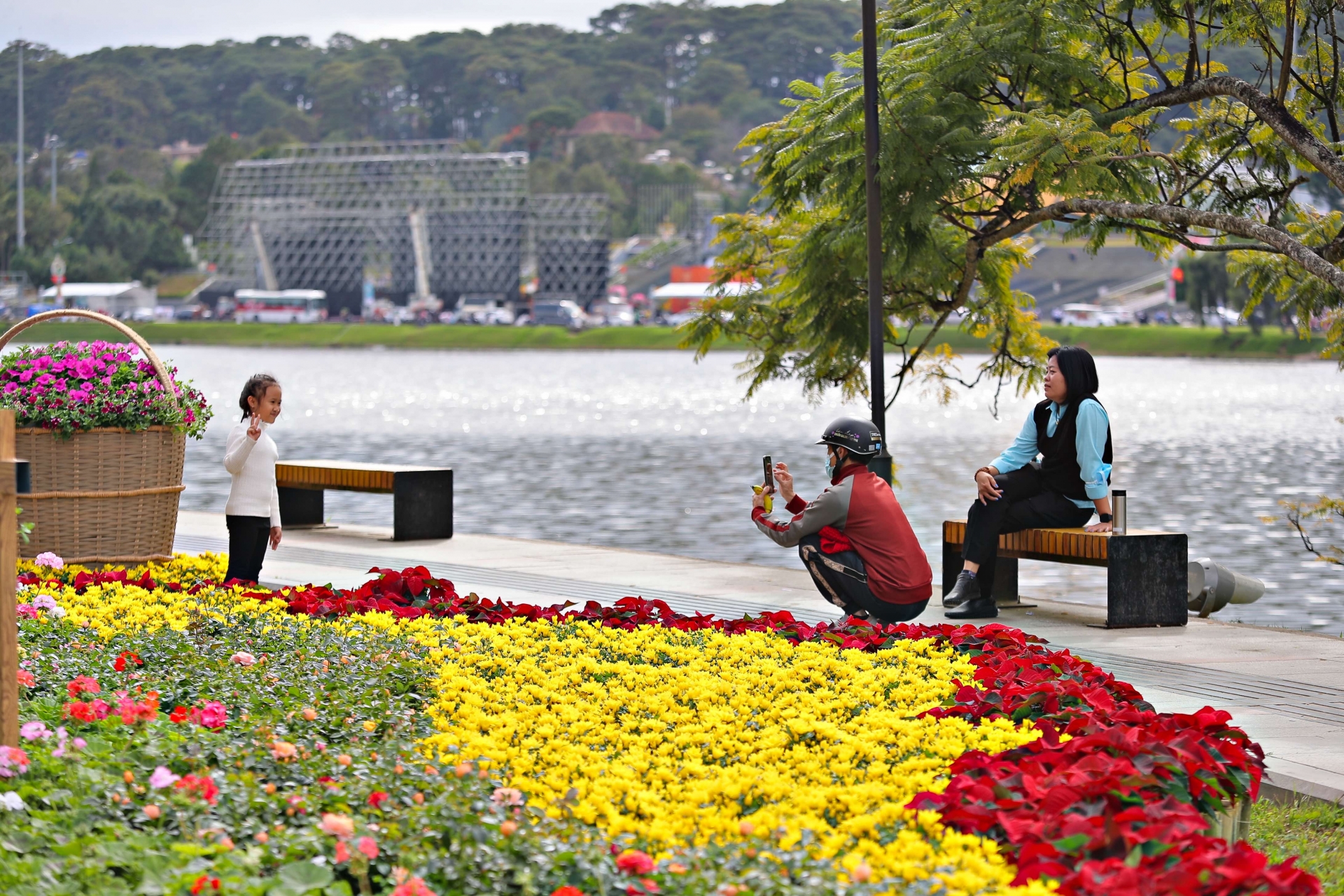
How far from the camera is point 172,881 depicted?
3.87 meters

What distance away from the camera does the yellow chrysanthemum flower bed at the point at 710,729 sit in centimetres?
446

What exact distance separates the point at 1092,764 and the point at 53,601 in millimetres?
5206

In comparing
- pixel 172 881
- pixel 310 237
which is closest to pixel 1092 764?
pixel 172 881

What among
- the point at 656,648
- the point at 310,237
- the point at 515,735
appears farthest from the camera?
the point at 310,237

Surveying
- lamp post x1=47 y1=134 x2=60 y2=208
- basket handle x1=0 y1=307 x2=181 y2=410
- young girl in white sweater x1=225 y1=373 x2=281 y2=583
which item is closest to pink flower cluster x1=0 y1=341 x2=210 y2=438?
basket handle x1=0 y1=307 x2=181 y2=410

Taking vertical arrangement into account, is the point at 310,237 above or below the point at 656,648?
above

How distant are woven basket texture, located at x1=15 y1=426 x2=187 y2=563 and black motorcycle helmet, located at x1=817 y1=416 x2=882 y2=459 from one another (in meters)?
3.97

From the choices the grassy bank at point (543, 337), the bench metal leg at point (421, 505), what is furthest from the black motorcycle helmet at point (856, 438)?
the grassy bank at point (543, 337)

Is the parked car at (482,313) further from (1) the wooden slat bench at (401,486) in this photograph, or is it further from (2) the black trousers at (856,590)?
(2) the black trousers at (856,590)

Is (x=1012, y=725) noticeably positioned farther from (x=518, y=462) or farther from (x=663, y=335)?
(x=663, y=335)

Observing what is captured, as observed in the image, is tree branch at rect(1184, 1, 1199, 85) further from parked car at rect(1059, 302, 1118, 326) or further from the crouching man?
parked car at rect(1059, 302, 1118, 326)

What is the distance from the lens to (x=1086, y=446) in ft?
32.1

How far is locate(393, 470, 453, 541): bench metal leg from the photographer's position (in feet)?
47.8

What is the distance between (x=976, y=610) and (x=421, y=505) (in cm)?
617
